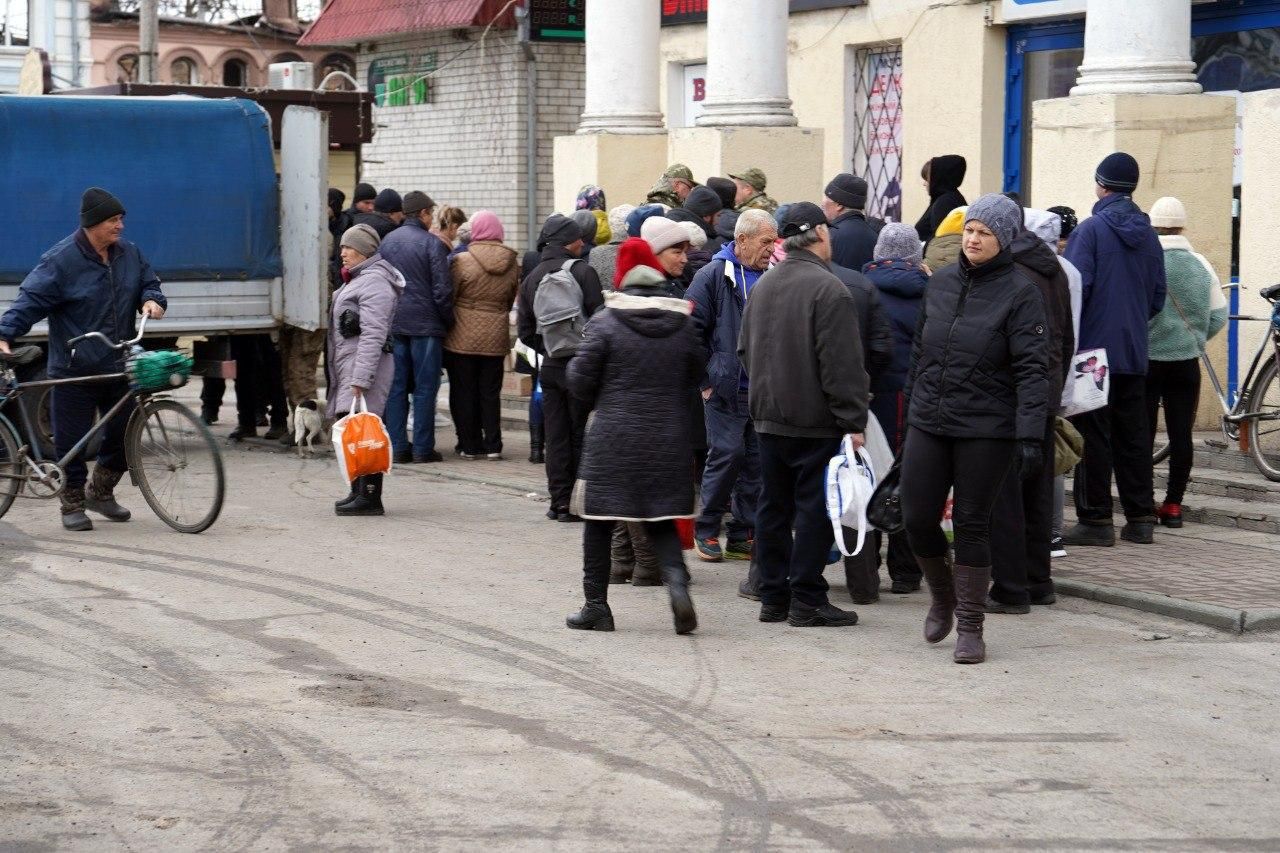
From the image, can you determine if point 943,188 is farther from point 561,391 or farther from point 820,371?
point 820,371

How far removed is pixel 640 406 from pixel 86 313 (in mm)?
4183

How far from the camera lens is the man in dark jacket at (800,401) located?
834cm

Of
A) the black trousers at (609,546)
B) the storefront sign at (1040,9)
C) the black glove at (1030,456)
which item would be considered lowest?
the black trousers at (609,546)

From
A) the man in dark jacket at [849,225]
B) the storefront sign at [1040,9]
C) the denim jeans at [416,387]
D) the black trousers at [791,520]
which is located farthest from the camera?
the storefront sign at [1040,9]

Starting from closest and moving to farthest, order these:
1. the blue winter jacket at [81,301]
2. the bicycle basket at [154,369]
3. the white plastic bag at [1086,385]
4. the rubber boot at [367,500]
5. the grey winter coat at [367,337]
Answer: the white plastic bag at [1086,385] → the bicycle basket at [154,369] → the blue winter jacket at [81,301] → the rubber boot at [367,500] → the grey winter coat at [367,337]

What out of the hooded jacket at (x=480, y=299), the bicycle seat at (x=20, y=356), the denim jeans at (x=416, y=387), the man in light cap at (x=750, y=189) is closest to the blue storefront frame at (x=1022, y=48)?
the man in light cap at (x=750, y=189)

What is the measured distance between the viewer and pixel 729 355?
9836mm

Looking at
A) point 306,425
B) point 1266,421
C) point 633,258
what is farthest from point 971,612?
point 306,425

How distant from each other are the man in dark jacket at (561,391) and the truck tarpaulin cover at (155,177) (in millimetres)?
3371

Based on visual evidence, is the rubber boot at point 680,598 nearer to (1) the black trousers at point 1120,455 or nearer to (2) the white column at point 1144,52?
(1) the black trousers at point 1120,455

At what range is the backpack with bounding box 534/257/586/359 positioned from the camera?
36.7ft

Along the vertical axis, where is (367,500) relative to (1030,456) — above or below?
below

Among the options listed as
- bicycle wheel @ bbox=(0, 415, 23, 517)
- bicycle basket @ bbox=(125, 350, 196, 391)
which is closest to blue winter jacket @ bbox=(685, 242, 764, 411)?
bicycle basket @ bbox=(125, 350, 196, 391)

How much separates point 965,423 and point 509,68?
52.7ft
